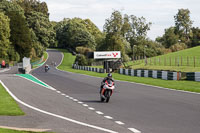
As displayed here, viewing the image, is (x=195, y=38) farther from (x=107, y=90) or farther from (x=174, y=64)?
(x=107, y=90)

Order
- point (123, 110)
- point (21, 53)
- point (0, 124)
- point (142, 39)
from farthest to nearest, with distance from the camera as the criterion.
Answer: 1. point (142, 39)
2. point (21, 53)
3. point (123, 110)
4. point (0, 124)

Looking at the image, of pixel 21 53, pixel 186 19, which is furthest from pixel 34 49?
pixel 186 19

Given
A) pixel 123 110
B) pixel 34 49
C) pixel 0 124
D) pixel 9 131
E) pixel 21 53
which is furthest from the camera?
pixel 34 49

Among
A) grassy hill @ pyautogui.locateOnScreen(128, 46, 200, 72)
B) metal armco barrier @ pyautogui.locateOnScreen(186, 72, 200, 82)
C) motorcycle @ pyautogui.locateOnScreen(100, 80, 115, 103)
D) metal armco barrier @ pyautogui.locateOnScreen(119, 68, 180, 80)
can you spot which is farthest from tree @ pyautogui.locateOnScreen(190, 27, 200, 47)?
motorcycle @ pyautogui.locateOnScreen(100, 80, 115, 103)

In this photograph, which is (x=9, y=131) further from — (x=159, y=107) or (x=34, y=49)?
(x=34, y=49)

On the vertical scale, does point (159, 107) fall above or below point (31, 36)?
below

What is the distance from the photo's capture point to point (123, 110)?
44.7 ft

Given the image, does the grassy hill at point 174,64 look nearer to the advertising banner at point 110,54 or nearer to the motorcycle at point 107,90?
the advertising banner at point 110,54

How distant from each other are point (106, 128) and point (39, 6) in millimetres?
160246

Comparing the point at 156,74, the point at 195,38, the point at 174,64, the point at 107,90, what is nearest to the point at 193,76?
the point at 156,74

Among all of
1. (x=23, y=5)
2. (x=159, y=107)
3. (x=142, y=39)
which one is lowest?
(x=159, y=107)

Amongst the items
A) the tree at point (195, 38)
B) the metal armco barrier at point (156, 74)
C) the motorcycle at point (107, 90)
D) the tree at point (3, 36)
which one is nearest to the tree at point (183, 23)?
the tree at point (195, 38)

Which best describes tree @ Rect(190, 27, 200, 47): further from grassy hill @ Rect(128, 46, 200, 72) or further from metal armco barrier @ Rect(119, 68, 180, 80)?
metal armco barrier @ Rect(119, 68, 180, 80)

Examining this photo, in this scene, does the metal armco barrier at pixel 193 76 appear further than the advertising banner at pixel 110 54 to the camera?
No
